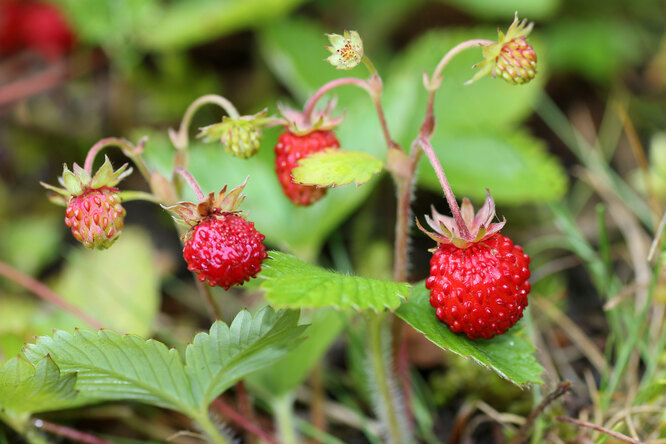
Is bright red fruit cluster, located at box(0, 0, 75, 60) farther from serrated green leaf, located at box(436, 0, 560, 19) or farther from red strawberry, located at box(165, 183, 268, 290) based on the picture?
red strawberry, located at box(165, 183, 268, 290)

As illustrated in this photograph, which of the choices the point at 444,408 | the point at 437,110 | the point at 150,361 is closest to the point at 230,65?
the point at 437,110

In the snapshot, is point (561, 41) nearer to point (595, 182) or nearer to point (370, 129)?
point (595, 182)

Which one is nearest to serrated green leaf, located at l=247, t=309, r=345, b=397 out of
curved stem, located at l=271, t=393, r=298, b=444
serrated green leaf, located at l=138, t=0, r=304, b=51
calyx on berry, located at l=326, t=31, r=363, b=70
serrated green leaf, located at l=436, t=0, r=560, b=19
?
curved stem, located at l=271, t=393, r=298, b=444

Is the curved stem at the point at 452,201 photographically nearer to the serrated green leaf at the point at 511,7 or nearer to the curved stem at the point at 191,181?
the curved stem at the point at 191,181

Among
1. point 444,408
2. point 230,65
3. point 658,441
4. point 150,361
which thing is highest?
point 150,361

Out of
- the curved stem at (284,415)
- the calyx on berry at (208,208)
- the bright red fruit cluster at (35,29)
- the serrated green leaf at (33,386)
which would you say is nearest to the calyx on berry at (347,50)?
the calyx on berry at (208,208)

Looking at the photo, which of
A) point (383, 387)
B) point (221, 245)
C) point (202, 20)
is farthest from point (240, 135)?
point (202, 20)

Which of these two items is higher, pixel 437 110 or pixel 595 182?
pixel 437 110
